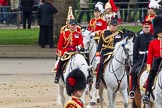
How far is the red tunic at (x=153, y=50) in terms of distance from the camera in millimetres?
A: 16000

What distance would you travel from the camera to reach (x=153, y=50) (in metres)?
16.1

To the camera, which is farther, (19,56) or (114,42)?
(19,56)

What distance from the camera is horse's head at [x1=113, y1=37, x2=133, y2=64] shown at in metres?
17.9

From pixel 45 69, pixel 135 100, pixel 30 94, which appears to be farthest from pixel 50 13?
pixel 135 100

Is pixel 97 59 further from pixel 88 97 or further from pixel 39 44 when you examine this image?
pixel 39 44

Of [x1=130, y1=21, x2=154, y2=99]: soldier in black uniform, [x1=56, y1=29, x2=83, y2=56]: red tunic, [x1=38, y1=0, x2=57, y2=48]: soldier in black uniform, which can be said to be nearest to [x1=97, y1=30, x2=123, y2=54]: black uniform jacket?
[x1=56, y1=29, x2=83, y2=56]: red tunic

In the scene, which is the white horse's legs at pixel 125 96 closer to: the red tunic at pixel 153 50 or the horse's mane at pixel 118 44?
the horse's mane at pixel 118 44

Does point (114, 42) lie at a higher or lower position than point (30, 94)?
higher

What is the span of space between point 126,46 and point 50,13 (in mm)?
15127

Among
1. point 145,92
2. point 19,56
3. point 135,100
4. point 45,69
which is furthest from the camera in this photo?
point 19,56

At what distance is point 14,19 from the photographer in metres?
39.3

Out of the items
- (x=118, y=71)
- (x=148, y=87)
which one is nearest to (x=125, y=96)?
(x=118, y=71)

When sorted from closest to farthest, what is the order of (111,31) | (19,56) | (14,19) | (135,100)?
(135,100) → (111,31) → (19,56) → (14,19)

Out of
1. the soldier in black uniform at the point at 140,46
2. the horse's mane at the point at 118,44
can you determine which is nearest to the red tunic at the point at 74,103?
the soldier in black uniform at the point at 140,46
